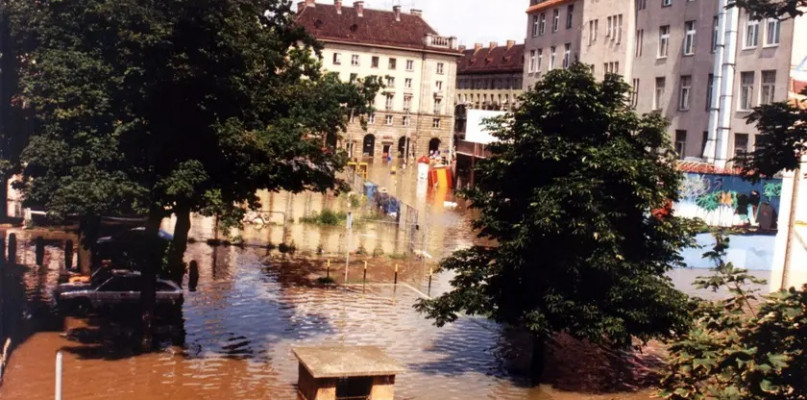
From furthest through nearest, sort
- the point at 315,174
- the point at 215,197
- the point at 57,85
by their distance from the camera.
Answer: the point at 315,174 < the point at 57,85 < the point at 215,197

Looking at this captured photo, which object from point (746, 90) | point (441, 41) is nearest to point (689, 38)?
point (746, 90)

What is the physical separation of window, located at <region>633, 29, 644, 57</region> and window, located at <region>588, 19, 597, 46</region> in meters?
4.48

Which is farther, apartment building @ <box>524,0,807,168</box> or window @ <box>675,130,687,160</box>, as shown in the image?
window @ <box>675,130,687,160</box>

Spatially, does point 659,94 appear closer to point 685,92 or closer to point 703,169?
point 685,92

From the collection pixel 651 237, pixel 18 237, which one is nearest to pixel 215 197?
pixel 651 237

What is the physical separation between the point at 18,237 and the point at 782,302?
30748 mm

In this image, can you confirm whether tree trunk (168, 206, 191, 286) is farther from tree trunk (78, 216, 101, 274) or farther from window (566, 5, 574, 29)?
window (566, 5, 574, 29)

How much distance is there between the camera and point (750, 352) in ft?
20.9

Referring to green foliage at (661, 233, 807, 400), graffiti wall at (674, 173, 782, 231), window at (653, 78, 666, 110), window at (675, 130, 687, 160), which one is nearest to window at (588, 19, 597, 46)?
window at (653, 78, 666, 110)

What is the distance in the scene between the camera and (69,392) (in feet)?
53.0

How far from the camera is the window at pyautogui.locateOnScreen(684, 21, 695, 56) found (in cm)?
4088

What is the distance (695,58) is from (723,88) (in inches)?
149

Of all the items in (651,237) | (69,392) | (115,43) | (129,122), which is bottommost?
(69,392)

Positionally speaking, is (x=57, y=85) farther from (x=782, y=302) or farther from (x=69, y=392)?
(x=782, y=302)
